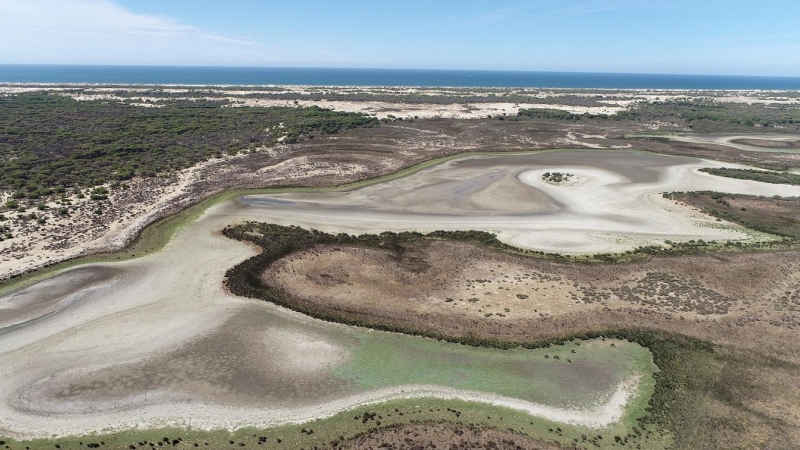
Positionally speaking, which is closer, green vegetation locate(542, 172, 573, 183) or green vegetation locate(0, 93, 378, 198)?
green vegetation locate(0, 93, 378, 198)

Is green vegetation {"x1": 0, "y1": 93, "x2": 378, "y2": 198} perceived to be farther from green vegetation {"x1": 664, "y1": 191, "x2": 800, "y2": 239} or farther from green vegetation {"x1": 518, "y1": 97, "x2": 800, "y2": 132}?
green vegetation {"x1": 664, "y1": 191, "x2": 800, "y2": 239}

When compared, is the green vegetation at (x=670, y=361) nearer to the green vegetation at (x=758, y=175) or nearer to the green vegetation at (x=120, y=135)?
the green vegetation at (x=120, y=135)

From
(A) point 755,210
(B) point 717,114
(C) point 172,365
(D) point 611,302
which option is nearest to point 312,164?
(C) point 172,365

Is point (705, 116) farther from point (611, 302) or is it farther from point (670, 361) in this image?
point (670, 361)

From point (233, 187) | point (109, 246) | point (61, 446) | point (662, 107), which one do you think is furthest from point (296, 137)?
point (662, 107)

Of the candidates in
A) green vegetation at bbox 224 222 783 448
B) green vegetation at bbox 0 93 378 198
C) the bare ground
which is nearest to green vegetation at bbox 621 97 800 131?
the bare ground

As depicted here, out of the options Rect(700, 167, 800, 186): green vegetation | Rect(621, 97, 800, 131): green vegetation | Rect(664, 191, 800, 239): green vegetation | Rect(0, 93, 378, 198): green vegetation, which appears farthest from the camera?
Rect(621, 97, 800, 131): green vegetation
